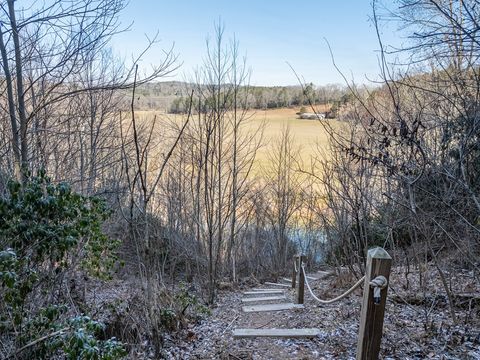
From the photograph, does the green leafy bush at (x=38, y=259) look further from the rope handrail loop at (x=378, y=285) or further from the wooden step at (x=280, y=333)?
the rope handrail loop at (x=378, y=285)

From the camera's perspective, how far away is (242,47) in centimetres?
978

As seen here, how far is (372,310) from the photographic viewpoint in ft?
6.86

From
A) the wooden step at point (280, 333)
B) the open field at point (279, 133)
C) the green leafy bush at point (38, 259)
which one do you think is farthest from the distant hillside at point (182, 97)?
the wooden step at point (280, 333)

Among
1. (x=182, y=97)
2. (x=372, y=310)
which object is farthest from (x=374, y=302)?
(x=182, y=97)

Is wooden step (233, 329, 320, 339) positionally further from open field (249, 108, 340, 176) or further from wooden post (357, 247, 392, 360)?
open field (249, 108, 340, 176)

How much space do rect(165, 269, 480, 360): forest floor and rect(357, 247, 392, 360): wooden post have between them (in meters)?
1.09

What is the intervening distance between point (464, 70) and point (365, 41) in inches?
75.4

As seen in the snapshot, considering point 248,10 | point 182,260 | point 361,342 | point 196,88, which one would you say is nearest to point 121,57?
point 196,88

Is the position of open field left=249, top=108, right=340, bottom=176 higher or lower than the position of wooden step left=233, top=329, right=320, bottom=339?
higher

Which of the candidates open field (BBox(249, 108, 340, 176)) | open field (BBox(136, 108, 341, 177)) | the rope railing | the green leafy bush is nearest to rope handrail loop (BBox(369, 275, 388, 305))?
the rope railing

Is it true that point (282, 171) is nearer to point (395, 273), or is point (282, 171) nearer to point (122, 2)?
point (395, 273)

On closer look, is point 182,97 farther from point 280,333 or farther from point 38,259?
point 280,333

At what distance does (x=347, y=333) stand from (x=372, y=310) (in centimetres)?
192

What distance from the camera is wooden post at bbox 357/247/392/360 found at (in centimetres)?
204
